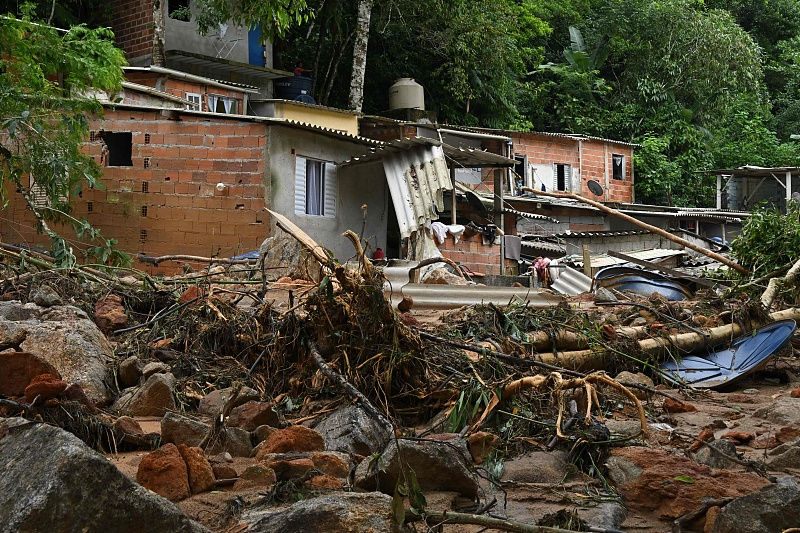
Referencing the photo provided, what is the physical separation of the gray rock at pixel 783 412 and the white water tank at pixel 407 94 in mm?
20138

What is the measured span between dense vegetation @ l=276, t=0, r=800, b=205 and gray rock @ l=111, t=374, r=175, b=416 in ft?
70.0

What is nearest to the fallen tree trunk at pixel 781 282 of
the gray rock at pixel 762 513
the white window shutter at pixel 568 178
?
the gray rock at pixel 762 513

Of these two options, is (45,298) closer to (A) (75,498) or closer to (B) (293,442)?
(B) (293,442)

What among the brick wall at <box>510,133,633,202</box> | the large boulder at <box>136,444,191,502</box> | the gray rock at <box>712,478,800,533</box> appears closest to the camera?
the gray rock at <box>712,478,800,533</box>

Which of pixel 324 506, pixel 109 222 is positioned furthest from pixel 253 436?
pixel 109 222

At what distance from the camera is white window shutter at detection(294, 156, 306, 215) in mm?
16797

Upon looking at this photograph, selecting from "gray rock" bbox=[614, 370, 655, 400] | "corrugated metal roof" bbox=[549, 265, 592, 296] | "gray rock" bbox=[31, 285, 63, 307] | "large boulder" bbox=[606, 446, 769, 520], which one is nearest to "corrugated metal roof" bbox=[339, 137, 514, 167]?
"corrugated metal roof" bbox=[549, 265, 592, 296]

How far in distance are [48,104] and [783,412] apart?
33.1 ft

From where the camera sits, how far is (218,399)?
5.81m

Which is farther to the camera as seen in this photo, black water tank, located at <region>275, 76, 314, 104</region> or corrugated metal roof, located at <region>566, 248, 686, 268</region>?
black water tank, located at <region>275, 76, 314, 104</region>

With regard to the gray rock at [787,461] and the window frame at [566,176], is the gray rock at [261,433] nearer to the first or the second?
the gray rock at [787,461]

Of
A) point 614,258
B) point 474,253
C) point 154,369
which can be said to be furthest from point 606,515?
point 614,258

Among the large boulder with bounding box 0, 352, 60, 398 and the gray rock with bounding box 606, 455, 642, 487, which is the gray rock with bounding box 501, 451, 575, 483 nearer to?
the gray rock with bounding box 606, 455, 642, 487

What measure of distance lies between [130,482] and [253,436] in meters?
1.92
